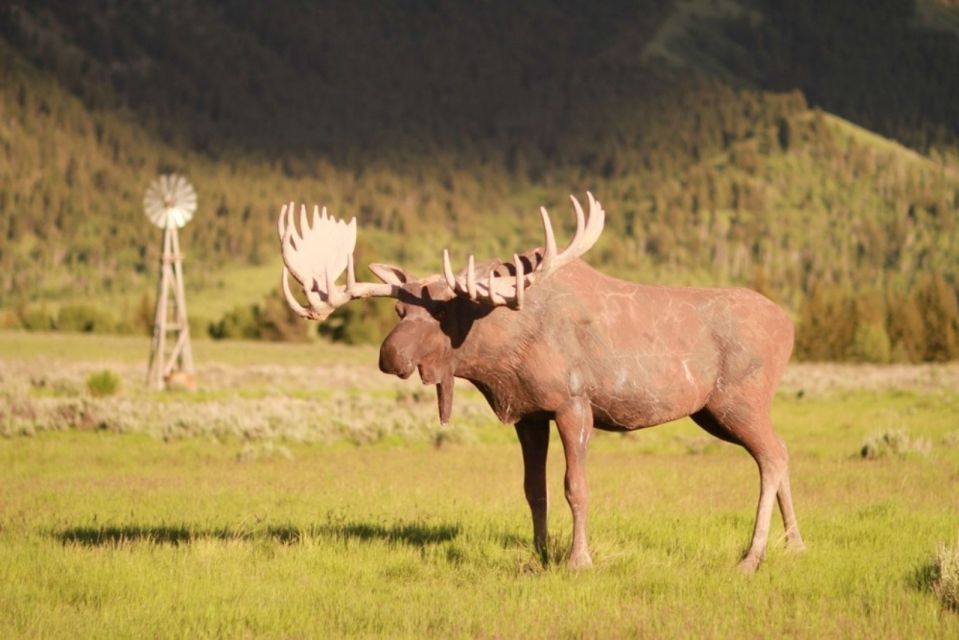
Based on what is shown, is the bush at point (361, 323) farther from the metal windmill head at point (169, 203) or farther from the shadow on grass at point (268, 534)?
the shadow on grass at point (268, 534)

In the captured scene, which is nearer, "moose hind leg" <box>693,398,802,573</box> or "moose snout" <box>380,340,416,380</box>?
"moose snout" <box>380,340,416,380</box>

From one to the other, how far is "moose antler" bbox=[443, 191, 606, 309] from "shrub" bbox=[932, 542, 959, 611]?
10.4 ft

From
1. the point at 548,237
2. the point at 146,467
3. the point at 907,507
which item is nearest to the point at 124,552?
the point at 548,237

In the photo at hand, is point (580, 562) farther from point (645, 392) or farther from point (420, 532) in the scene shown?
point (420, 532)

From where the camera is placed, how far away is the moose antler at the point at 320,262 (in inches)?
361

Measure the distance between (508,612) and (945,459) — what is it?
39.1ft

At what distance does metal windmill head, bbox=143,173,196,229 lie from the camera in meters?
39.6

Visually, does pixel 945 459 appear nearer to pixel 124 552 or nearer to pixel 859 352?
pixel 124 552

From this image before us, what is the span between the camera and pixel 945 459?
1806cm

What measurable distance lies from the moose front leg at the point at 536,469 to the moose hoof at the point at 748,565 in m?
1.57

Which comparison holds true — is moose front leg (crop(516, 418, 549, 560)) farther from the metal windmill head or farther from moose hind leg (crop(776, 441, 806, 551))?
the metal windmill head

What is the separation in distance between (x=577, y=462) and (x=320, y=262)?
7.99 feet

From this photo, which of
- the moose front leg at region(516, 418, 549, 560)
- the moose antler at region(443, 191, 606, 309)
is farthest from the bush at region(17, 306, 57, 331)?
the moose antler at region(443, 191, 606, 309)

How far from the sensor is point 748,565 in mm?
9477
